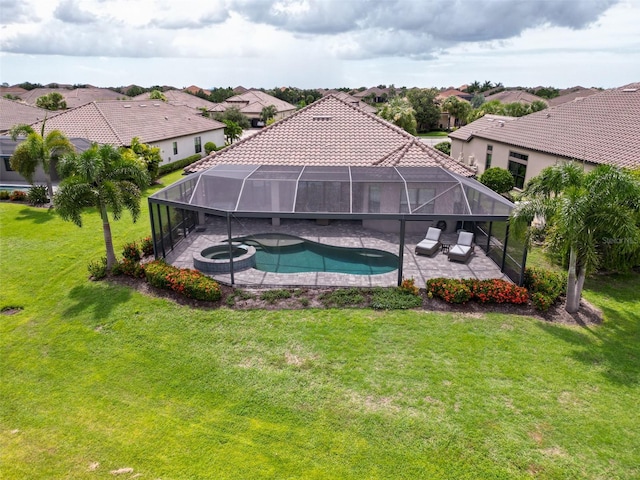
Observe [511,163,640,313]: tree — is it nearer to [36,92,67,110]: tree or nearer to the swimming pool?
the swimming pool

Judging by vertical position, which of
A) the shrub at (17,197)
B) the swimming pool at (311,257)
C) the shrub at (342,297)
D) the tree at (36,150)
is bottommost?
the shrub at (342,297)

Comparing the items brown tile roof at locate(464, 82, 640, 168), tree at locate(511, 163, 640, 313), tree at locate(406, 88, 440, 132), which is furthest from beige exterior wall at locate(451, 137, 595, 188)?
tree at locate(406, 88, 440, 132)

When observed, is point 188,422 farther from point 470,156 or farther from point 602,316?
point 470,156

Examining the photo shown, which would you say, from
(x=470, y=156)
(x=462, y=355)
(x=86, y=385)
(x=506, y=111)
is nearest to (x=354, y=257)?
(x=462, y=355)

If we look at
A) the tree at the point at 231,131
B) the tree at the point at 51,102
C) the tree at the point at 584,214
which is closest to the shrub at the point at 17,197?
the tree at the point at 231,131

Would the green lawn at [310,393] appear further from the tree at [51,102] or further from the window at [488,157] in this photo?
the tree at [51,102]

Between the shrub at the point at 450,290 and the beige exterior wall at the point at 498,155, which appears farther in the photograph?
the beige exterior wall at the point at 498,155
